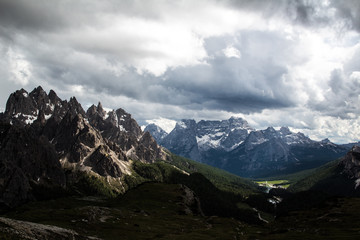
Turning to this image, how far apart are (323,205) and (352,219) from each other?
6156 centimetres

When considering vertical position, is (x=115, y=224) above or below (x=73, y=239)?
below

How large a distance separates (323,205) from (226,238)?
11519 cm

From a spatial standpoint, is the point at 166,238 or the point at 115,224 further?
the point at 115,224

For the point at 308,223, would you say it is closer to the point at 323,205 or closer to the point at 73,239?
the point at 323,205

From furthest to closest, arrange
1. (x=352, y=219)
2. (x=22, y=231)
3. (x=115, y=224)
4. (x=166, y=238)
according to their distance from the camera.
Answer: (x=352, y=219), (x=115, y=224), (x=166, y=238), (x=22, y=231)

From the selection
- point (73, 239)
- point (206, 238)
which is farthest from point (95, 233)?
point (206, 238)

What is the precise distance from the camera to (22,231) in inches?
1871

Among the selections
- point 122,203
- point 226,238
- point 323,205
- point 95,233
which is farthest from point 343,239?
point 122,203

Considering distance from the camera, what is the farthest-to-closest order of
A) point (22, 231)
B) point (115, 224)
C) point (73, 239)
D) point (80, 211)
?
1. point (80, 211)
2. point (115, 224)
3. point (73, 239)
4. point (22, 231)

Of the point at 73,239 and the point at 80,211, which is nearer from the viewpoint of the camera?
the point at 73,239

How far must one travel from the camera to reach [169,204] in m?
184

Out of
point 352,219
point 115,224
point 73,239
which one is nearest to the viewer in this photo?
point 73,239

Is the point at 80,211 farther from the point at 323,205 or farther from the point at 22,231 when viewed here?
the point at 323,205

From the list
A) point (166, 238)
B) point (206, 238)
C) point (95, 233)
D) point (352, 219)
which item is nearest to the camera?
point (95, 233)
